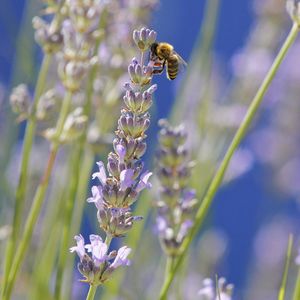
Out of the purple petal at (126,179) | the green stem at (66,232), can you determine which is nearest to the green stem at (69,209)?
the green stem at (66,232)

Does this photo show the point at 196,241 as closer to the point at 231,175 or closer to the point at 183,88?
the point at 231,175

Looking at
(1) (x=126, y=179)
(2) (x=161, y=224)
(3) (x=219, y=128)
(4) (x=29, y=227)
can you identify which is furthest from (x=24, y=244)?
(3) (x=219, y=128)

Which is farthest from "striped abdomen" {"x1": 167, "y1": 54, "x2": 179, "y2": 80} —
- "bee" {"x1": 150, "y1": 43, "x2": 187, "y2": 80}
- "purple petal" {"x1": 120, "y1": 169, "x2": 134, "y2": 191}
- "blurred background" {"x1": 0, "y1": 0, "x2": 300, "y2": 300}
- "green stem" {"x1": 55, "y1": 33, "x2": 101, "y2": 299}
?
"purple petal" {"x1": 120, "y1": 169, "x2": 134, "y2": 191}

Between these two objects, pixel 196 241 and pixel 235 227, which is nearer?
pixel 196 241

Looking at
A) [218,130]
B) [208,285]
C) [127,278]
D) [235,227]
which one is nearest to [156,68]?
[208,285]

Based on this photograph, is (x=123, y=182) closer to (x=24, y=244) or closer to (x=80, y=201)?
(x=24, y=244)

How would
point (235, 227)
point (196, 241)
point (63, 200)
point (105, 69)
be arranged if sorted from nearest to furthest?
1. point (63, 200)
2. point (105, 69)
3. point (196, 241)
4. point (235, 227)
